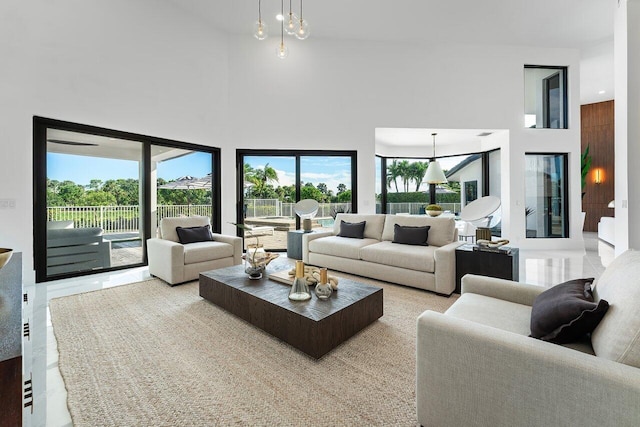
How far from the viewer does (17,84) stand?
3.52 m

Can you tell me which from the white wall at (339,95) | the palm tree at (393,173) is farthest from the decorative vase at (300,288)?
the palm tree at (393,173)

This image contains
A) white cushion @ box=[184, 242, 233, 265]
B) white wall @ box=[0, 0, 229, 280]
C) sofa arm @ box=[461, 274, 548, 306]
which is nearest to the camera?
sofa arm @ box=[461, 274, 548, 306]

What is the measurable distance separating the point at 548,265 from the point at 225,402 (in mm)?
5181

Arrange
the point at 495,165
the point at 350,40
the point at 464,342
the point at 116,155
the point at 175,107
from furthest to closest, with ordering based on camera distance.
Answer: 1. the point at 495,165
2. the point at 350,40
3. the point at 175,107
4. the point at 116,155
5. the point at 464,342

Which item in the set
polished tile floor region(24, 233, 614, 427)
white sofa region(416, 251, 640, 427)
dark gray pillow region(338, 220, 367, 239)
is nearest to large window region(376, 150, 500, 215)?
polished tile floor region(24, 233, 614, 427)

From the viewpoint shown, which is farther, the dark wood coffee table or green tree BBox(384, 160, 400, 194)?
green tree BBox(384, 160, 400, 194)

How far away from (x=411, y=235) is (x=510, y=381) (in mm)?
2900

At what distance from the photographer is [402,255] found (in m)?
3.54

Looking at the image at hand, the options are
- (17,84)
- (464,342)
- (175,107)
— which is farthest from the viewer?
(175,107)

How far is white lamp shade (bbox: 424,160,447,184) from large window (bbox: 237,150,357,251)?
2.00m

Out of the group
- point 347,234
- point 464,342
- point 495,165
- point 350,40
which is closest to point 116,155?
point 347,234

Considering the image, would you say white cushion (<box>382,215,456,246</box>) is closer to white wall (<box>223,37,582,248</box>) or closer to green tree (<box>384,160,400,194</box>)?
white wall (<box>223,37,582,248</box>)

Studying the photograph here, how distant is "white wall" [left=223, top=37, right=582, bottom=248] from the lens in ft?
19.2

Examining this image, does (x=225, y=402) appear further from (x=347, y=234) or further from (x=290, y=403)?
(x=347, y=234)
